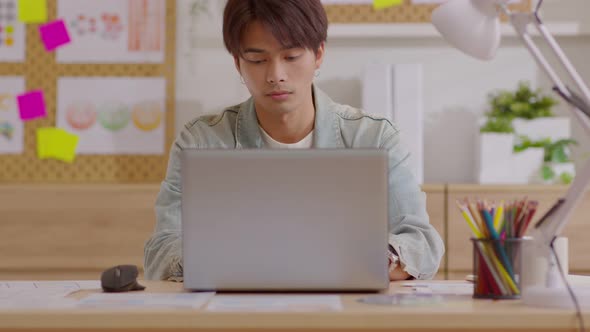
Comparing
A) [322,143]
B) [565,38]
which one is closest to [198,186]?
[322,143]

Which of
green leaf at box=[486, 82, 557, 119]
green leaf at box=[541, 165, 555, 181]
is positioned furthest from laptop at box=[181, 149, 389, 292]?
green leaf at box=[486, 82, 557, 119]

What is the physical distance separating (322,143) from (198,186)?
78 cm

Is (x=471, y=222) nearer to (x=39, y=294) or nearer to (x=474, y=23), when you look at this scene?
(x=474, y=23)

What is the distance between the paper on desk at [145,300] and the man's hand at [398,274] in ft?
1.43

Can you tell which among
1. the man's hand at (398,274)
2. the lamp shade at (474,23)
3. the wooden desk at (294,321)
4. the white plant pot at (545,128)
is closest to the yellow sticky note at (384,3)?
the white plant pot at (545,128)

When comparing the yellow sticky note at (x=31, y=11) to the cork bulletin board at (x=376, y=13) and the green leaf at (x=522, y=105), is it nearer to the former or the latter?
the cork bulletin board at (x=376, y=13)

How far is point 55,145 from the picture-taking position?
2885mm

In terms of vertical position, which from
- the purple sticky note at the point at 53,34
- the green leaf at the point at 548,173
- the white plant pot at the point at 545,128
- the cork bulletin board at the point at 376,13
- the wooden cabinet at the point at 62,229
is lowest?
the wooden cabinet at the point at 62,229

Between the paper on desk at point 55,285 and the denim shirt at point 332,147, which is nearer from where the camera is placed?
the paper on desk at point 55,285

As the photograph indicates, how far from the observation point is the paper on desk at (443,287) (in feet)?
3.94

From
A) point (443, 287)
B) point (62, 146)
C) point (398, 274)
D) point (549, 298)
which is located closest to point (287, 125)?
point (398, 274)

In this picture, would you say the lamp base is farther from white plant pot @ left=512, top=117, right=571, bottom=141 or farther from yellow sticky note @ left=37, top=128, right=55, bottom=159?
yellow sticky note @ left=37, top=128, right=55, bottom=159

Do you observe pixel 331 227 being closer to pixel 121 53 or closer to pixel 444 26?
pixel 444 26

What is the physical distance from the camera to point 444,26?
1.23m
